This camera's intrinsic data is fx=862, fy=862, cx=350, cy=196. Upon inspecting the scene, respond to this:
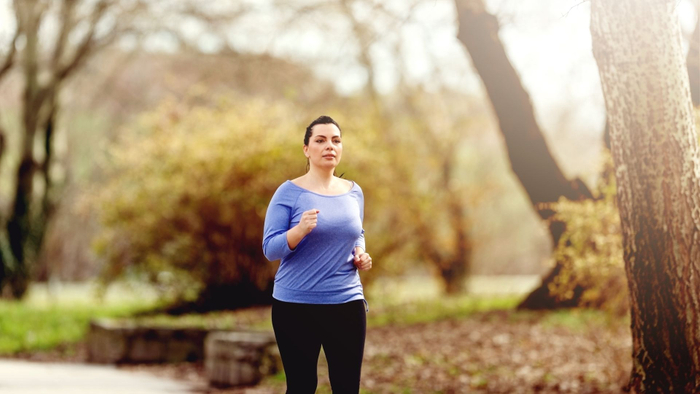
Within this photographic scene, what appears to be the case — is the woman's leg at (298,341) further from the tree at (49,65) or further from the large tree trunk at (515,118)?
the tree at (49,65)

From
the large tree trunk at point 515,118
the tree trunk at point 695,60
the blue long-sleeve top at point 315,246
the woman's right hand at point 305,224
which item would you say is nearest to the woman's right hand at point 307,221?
the woman's right hand at point 305,224

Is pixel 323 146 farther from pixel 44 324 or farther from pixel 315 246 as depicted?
pixel 44 324

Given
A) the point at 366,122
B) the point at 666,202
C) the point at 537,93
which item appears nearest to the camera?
the point at 666,202

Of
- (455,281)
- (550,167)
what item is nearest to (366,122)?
(550,167)

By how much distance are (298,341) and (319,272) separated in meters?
0.35

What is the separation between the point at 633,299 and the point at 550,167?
26.4 ft

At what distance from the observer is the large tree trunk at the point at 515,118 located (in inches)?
449

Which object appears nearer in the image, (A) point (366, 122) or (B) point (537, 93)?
(A) point (366, 122)

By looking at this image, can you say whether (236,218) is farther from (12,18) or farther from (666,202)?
(666,202)

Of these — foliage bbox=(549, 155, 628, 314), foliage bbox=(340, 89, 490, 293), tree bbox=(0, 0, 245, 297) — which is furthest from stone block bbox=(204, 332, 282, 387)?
tree bbox=(0, 0, 245, 297)

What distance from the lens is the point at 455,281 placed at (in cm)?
2322

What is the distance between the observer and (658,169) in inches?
185

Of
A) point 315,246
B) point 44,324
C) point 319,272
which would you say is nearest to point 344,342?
point 319,272

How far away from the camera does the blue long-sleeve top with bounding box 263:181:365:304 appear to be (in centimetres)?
395
